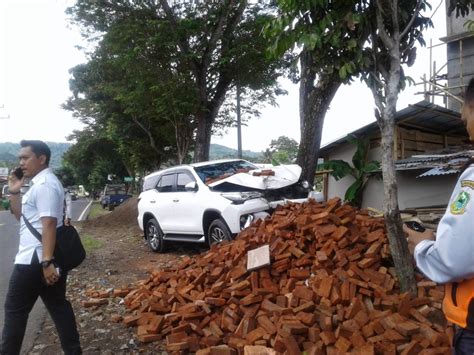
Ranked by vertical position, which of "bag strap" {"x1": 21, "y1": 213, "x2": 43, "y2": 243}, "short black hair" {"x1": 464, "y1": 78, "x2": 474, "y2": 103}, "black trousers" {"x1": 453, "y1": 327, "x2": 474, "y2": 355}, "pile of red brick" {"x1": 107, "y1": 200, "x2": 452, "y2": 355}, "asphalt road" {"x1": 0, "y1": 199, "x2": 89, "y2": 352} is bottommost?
"asphalt road" {"x1": 0, "y1": 199, "x2": 89, "y2": 352}

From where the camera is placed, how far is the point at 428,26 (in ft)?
17.3

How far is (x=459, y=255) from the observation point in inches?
58.6

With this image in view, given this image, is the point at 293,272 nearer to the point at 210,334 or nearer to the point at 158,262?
the point at 210,334

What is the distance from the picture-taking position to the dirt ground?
14.3 feet

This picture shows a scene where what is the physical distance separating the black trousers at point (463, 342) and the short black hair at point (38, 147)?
316 cm

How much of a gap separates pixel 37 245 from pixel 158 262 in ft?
17.4

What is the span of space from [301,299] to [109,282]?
150 inches

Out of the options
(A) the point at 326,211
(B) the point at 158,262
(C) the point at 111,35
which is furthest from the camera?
(C) the point at 111,35

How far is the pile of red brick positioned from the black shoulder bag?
4.08 ft

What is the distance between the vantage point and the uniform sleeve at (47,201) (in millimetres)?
3305

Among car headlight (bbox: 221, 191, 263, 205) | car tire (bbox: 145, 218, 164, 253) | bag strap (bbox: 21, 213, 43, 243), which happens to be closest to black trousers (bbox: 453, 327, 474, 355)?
bag strap (bbox: 21, 213, 43, 243)

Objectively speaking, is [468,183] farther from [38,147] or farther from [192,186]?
[192,186]

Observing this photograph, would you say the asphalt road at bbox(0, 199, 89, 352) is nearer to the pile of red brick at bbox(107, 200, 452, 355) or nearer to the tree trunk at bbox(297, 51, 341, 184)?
the pile of red brick at bbox(107, 200, 452, 355)

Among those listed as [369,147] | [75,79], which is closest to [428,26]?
[369,147]
